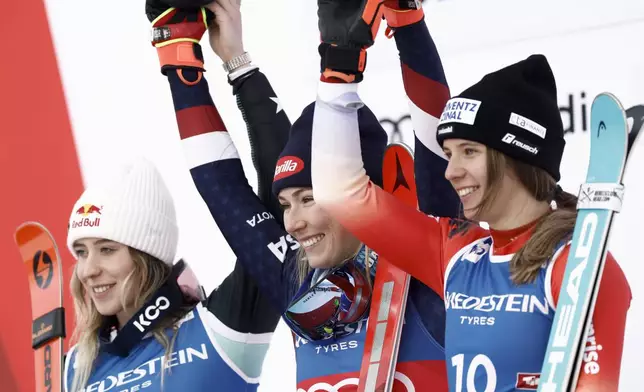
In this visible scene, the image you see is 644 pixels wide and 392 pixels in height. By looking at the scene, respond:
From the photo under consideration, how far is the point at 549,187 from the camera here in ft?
5.95

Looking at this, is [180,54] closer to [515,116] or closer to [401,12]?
[401,12]

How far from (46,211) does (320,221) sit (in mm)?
1923

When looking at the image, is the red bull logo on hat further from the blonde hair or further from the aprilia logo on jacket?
the aprilia logo on jacket

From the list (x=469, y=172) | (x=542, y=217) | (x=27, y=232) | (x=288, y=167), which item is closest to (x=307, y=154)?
(x=288, y=167)

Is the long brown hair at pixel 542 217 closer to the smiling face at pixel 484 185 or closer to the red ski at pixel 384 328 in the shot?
the smiling face at pixel 484 185

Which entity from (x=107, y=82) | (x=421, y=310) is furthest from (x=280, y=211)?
(x=107, y=82)

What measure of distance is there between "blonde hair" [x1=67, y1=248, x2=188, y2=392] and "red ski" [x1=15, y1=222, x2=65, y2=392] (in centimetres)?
6

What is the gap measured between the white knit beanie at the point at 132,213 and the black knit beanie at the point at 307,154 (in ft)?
1.44

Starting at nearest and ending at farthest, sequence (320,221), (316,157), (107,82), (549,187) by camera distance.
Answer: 1. (549,187)
2. (316,157)
3. (320,221)
4. (107,82)

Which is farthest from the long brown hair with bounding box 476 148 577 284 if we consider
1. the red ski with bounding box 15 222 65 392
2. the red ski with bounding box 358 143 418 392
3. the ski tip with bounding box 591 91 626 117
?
the red ski with bounding box 15 222 65 392

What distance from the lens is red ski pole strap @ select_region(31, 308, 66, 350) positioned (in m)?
2.60

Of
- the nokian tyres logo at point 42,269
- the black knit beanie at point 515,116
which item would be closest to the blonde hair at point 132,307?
the nokian tyres logo at point 42,269

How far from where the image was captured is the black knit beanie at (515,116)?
1.79 meters

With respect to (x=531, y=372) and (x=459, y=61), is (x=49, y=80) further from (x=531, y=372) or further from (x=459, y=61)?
(x=531, y=372)
